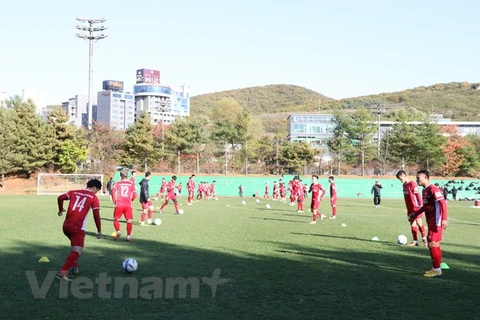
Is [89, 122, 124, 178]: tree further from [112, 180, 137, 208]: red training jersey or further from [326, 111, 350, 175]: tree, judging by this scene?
[112, 180, 137, 208]: red training jersey

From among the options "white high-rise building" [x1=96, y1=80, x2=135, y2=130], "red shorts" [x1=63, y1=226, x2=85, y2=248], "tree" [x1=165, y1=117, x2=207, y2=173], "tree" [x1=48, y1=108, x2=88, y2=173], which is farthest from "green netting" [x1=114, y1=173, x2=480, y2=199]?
"white high-rise building" [x1=96, y1=80, x2=135, y2=130]

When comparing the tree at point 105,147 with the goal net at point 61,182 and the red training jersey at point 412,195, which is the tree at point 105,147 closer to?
the goal net at point 61,182

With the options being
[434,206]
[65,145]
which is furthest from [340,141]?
[434,206]

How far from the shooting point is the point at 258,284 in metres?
8.09

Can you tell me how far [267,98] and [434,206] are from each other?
17089 centimetres

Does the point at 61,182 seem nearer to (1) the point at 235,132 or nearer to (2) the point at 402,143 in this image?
(1) the point at 235,132

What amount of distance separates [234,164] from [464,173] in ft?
98.2

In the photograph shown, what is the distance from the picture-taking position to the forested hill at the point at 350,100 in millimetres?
154250

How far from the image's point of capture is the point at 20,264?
372 inches

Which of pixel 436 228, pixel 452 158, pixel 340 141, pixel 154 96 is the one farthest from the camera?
pixel 154 96

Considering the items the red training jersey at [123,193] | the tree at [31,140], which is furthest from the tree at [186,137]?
the red training jersey at [123,193]

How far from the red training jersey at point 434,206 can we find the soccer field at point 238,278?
3.28 feet

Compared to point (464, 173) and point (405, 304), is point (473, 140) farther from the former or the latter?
point (405, 304)

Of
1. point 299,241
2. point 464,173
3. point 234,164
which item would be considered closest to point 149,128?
point 234,164
